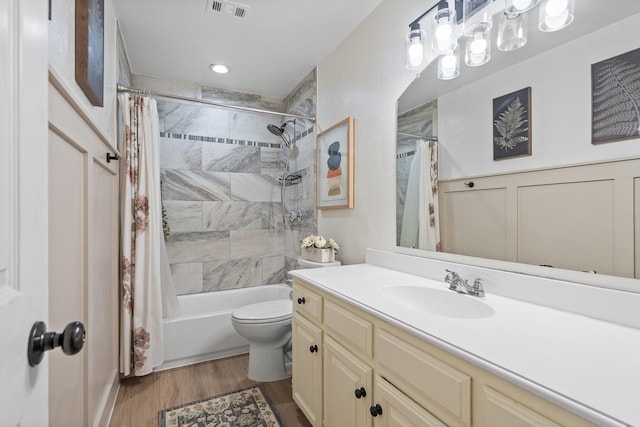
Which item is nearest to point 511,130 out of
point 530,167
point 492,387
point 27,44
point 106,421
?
point 530,167

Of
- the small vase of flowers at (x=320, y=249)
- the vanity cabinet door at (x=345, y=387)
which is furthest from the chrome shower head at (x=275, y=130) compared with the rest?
the vanity cabinet door at (x=345, y=387)

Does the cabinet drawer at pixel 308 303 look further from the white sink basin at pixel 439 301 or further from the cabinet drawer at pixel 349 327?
the white sink basin at pixel 439 301

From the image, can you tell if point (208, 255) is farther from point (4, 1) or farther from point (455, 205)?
point (4, 1)

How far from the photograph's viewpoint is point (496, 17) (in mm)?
1239

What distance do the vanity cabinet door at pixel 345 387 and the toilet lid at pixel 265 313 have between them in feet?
2.57

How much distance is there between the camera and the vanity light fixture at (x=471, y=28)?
107cm

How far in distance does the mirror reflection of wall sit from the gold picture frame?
448 millimetres

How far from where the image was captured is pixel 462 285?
1.22m

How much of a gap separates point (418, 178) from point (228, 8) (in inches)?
61.3

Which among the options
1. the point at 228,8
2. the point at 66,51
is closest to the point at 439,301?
the point at 66,51

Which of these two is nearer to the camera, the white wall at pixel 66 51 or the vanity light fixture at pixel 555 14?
the white wall at pixel 66 51

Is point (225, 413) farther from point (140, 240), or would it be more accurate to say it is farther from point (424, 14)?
point (424, 14)

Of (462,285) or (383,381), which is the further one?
(462,285)

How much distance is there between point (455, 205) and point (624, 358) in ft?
2.73
